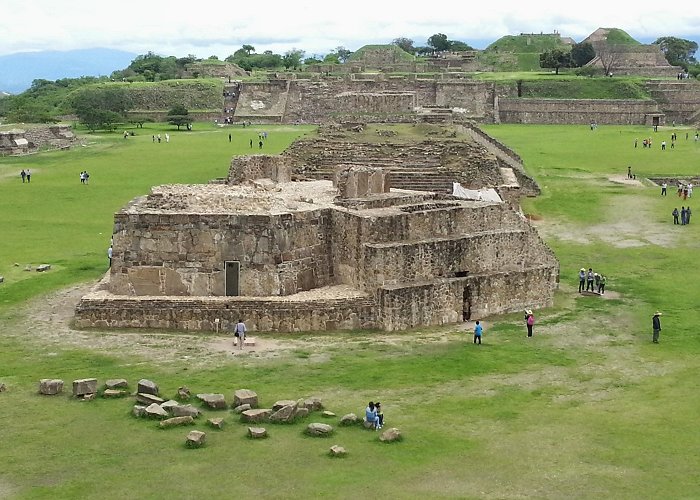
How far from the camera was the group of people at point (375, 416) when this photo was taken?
49.2 feet

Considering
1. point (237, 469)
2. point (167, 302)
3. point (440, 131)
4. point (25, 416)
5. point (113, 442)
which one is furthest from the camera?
point (440, 131)

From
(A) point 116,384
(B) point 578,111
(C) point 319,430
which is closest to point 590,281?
(C) point 319,430

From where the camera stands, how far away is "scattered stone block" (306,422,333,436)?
14.7 metres

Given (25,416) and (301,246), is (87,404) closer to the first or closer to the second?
(25,416)

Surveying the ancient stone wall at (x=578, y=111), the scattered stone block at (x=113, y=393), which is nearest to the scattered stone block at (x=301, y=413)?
the scattered stone block at (x=113, y=393)

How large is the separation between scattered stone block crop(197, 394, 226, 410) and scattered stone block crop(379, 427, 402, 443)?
2.71 meters

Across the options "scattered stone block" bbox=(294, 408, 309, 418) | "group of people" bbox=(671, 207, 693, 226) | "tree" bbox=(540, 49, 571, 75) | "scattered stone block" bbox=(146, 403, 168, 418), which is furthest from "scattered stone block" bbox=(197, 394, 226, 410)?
"tree" bbox=(540, 49, 571, 75)

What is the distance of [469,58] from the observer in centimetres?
10362

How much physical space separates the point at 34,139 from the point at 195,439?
152 ft

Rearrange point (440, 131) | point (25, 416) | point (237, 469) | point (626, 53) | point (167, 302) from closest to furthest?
point (237, 469)
point (25, 416)
point (167, 302)
point (440, 131)
point (626, 53)

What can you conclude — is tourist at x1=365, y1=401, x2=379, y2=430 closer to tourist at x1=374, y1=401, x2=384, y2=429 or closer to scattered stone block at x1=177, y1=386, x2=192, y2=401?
tourist at x1=374, y1=401, x2=384, y2=429

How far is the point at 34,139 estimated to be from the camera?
57031 millimetres

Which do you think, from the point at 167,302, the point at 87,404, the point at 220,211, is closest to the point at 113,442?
the point at 87,404

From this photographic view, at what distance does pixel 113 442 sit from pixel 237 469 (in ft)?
7.07
